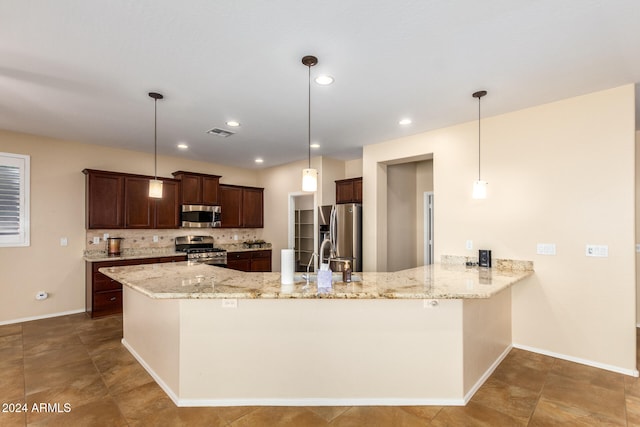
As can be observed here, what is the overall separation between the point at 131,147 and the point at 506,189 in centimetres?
554

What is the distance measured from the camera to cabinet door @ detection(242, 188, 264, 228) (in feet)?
22.4

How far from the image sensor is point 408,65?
2551 millimetres

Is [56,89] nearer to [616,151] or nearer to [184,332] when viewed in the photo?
[184,332]

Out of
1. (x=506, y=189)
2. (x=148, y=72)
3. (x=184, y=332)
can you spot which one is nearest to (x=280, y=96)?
(x=148, y=72)

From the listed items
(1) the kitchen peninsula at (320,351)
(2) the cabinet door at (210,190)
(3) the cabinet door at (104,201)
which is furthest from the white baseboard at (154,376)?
(2) the cabinet door at (210,190)

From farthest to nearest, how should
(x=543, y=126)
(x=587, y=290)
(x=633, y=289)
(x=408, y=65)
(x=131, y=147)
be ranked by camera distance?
(x=131, y=147), (x=543, y=126), (x=587, y=290), (x=633, y=289), (x=408, y=65)

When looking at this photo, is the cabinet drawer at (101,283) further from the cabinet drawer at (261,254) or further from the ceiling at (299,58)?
the cabinet drawer at (261,254)

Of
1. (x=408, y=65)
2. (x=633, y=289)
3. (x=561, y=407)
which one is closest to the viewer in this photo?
(x=561, y=407)

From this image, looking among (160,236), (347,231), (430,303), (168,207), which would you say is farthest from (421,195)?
(160,236)

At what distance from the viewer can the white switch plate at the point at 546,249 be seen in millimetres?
3279

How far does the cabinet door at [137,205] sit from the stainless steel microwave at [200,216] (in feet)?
1.79

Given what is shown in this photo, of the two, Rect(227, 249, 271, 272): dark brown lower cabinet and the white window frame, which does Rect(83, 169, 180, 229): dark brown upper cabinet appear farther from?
Rect(227, 249, 271, 272): dark brown lower cabinet

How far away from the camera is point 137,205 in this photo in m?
5.23

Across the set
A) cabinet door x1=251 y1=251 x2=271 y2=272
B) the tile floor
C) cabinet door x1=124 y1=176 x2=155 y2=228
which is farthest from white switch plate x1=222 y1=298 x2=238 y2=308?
cabinet door x1=251 y1=251 x2=271 y2=272
